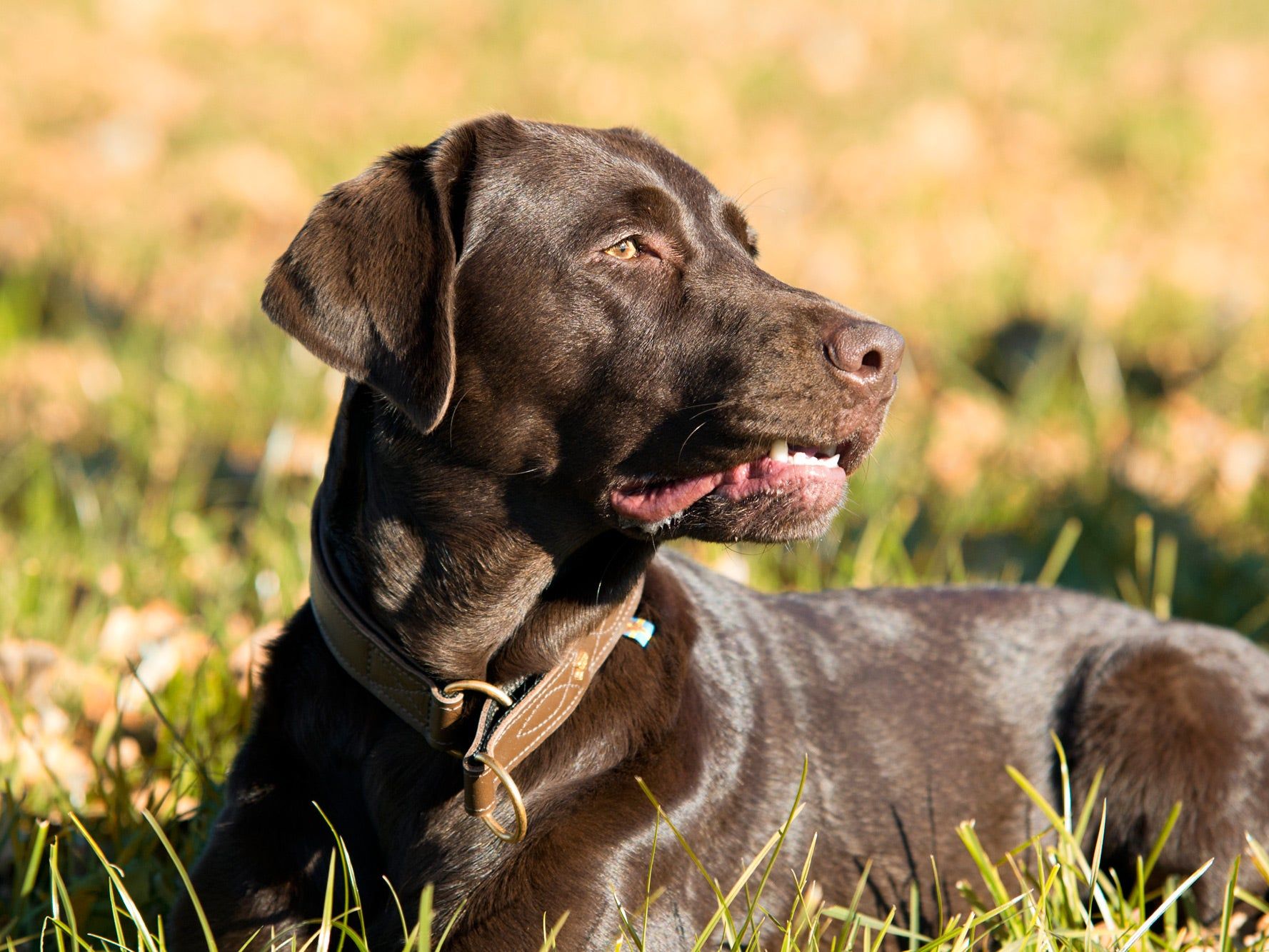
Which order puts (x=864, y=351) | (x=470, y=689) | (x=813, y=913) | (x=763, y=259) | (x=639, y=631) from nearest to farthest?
(x=864, y=351)
(x=470, y=689)
(x=639, y=631)
(x=813, y=913)
(x=763, y=259)

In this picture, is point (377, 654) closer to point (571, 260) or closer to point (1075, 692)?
point (571, 260)

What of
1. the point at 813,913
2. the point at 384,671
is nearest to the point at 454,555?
the point at 384,671

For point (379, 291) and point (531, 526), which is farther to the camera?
point (531, 526)

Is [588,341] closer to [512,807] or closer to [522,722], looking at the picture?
[522,722]

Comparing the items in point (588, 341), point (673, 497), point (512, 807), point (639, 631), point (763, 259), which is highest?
point (588, 341)

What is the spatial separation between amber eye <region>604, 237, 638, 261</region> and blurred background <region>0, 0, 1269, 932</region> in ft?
3.84

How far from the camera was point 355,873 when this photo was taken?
251 cm

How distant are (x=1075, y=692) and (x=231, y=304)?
6.17 m

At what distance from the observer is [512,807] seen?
2412 millimetres

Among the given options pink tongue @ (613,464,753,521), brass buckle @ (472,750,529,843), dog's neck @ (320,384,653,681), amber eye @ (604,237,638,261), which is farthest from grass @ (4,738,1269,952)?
amber eye @ (604,237,638,261)

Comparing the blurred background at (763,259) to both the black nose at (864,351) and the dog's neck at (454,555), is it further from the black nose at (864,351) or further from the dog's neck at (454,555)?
the black nose at (864,351)

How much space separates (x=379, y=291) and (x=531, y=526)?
533mm

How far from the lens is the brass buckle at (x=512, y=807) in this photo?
7.49ft

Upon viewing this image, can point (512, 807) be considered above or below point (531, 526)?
below
